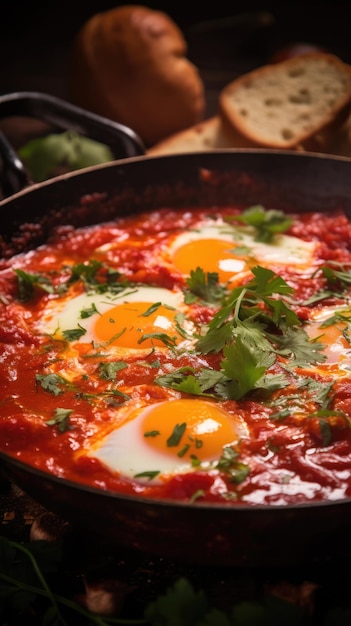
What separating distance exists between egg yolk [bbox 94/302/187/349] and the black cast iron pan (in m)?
1.01

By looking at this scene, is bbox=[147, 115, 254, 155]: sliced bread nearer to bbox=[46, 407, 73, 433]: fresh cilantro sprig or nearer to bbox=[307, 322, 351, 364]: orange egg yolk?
bbox=[307, 322, 351, 364]: orange egg yolk

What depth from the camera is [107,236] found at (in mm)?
4789

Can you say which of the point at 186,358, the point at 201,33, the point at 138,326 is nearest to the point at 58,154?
the point at 138,326

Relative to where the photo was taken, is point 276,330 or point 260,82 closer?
point 276,330

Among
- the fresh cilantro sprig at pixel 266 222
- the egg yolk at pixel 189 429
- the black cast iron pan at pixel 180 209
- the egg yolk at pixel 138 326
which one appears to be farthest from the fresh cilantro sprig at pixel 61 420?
the fresh cilantro sprig at pixel 266 222

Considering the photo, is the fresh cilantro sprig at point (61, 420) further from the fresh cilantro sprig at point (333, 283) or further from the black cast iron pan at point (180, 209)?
the fresh cilantro sprig at point (333, 283)

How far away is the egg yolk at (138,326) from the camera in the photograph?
377cm

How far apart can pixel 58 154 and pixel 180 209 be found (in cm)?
103

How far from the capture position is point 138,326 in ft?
12.6

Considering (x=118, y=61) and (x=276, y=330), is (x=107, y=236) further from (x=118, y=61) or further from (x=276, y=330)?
(x=118, y=61)

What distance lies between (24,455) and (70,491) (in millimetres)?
621

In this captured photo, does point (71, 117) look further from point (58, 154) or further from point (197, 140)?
point (197, 140)

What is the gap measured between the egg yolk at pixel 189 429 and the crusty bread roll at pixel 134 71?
11.9 feet

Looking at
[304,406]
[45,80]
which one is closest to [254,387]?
[304,406]
